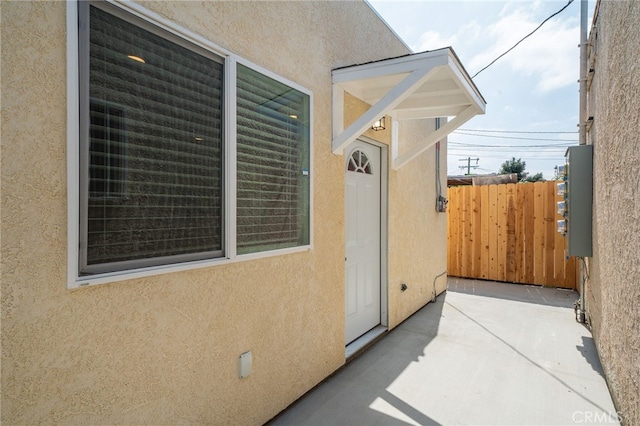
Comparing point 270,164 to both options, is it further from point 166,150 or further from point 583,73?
point 583,73

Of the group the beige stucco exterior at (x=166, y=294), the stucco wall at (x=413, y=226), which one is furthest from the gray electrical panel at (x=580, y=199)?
the beige stucco exterior at (x=166, y=294)

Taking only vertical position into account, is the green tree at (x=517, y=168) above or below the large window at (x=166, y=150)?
above

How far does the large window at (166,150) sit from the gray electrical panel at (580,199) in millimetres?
3977

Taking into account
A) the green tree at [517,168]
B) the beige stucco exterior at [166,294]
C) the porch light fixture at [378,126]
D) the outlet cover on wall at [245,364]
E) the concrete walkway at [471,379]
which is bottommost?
the concrete walkway at [471,379]

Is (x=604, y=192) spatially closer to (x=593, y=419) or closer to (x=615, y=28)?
(x=615, y=28)

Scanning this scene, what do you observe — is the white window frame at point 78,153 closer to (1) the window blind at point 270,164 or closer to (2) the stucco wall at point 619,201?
(1) the window blind at point 270,164

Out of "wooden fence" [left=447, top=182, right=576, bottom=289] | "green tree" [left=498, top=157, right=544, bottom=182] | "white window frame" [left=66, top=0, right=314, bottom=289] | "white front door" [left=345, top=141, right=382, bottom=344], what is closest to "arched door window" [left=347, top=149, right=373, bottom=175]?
"white front door" [left=345, top=141, right=382, bottom=344]

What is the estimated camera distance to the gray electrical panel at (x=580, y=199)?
4.37 metres

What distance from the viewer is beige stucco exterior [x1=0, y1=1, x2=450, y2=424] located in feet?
4.57

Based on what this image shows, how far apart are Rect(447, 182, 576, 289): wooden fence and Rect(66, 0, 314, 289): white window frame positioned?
675cm

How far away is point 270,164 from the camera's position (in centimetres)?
270

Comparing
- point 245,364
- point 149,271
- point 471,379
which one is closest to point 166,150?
point 149,271

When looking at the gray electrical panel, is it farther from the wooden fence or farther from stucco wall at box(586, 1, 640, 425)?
the wooden fence

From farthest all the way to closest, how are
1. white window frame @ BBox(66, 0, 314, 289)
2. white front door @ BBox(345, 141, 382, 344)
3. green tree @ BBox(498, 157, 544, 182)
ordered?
green tree @ BBox(498, 157, 544, 182), white front door @ BBox(345, 141, 382, 344), white window frame @ BBox(66, 0, 314, 289)
